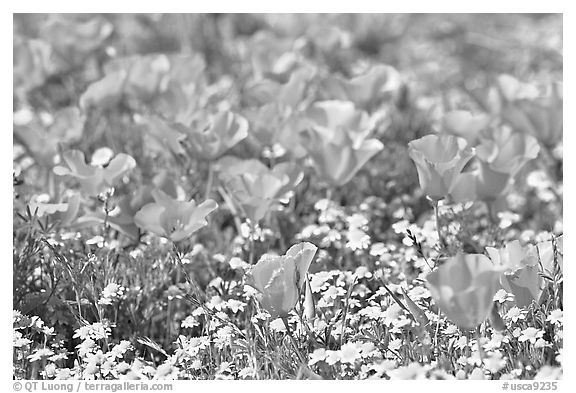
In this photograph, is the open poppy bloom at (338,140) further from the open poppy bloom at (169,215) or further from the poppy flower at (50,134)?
the poppy flower at (50,134)

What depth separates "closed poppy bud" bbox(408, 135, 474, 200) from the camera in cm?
174

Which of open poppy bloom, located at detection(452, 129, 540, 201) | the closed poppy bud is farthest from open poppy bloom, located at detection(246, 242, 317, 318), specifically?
open poppy bloom, located at detection(452, 129, 540, 201)

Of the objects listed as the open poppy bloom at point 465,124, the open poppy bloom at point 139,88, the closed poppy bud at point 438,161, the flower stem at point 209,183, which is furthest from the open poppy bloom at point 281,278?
the open poppy bloom at point 139,88

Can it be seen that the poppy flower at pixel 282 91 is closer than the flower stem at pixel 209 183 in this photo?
No

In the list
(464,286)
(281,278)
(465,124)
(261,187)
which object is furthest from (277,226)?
(464,286)

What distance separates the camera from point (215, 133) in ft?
6.68

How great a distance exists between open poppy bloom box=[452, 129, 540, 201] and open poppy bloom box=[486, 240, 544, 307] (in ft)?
0.69

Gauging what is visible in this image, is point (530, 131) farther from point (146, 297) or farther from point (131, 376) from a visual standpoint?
point (131, 376)

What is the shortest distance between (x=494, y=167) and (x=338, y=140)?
1.17 feet

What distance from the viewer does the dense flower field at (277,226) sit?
5.50 feet

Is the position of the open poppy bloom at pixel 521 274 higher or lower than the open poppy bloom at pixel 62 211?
lower

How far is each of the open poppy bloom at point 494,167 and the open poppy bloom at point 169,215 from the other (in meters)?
0.53

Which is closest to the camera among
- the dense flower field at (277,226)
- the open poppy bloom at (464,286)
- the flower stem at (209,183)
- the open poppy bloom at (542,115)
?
the open poppy bloom at (464,286)

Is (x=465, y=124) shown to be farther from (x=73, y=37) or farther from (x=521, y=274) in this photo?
(x=73, y=37)
